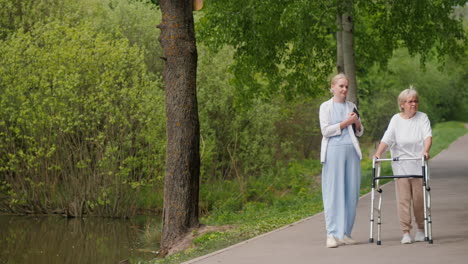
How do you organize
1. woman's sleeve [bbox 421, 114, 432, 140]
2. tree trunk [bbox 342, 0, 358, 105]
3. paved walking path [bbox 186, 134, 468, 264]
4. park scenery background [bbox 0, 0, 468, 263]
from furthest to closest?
park scenery background [bbox 0, 0, 468, 263] < tree trunk [bbox 342, 0, 358, 105] < woman's sleeve [bbox 421, 114, 432, 140] < paved walking path [bbox 186, 134, 468, 264]

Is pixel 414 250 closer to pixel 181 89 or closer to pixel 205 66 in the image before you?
pixel 181 89

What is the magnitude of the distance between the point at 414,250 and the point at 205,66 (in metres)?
17.4

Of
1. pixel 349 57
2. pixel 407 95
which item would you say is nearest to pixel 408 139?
pixel 407 95

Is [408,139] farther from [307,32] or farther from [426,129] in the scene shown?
[307,32]

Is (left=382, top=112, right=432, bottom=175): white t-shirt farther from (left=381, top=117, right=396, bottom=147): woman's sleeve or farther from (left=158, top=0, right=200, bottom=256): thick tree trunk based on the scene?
(left=158, top=0, right=200, bottom=256): thick tree trunk

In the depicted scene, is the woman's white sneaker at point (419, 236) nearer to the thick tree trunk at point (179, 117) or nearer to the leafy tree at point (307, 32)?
the thick tree trunk at point (179, 117)

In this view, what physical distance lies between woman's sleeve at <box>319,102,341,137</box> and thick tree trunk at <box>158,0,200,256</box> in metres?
4.15

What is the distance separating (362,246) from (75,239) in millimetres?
11376

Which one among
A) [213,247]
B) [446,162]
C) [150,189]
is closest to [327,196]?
[213,247]

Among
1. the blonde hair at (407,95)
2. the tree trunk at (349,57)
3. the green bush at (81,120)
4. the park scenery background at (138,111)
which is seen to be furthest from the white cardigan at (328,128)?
the green bush at (81,120)

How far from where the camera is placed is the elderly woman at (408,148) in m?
9.82

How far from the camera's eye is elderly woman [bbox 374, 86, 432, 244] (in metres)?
9.82

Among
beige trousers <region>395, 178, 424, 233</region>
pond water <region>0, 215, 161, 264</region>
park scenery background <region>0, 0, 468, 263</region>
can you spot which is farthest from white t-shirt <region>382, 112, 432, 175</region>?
park scenery background <region>0, 0, 468, 263</region>

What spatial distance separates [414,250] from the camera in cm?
931
